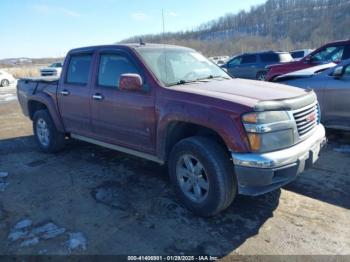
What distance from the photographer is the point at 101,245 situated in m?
3.04

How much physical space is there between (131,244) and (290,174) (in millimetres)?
1663

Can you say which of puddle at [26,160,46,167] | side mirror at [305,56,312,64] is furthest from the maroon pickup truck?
side mirror at [305,56,312,64]

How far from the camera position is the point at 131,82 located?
150 inches

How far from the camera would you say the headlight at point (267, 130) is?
9.84 feet

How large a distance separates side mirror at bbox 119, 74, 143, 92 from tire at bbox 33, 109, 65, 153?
246 centimetres

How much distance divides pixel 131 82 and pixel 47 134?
2.83m

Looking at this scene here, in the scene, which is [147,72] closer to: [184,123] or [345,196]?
[184,123]

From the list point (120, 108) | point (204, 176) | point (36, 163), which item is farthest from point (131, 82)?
point (36, 163)

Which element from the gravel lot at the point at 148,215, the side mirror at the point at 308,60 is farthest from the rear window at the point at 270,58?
the gravel lot at the point at 148,215

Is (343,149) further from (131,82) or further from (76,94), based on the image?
(76,94)

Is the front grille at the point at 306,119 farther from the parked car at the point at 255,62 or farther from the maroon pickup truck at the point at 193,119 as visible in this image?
the parked car at the point at 255,62

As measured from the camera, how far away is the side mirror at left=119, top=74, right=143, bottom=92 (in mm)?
3797

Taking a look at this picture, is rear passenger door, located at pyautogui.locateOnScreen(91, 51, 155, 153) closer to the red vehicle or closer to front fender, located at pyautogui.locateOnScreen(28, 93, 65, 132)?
front fender, located at pyautogui.locateOnScreen(28, 93, 65, 132)

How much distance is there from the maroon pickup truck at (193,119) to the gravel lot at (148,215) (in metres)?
0.36
